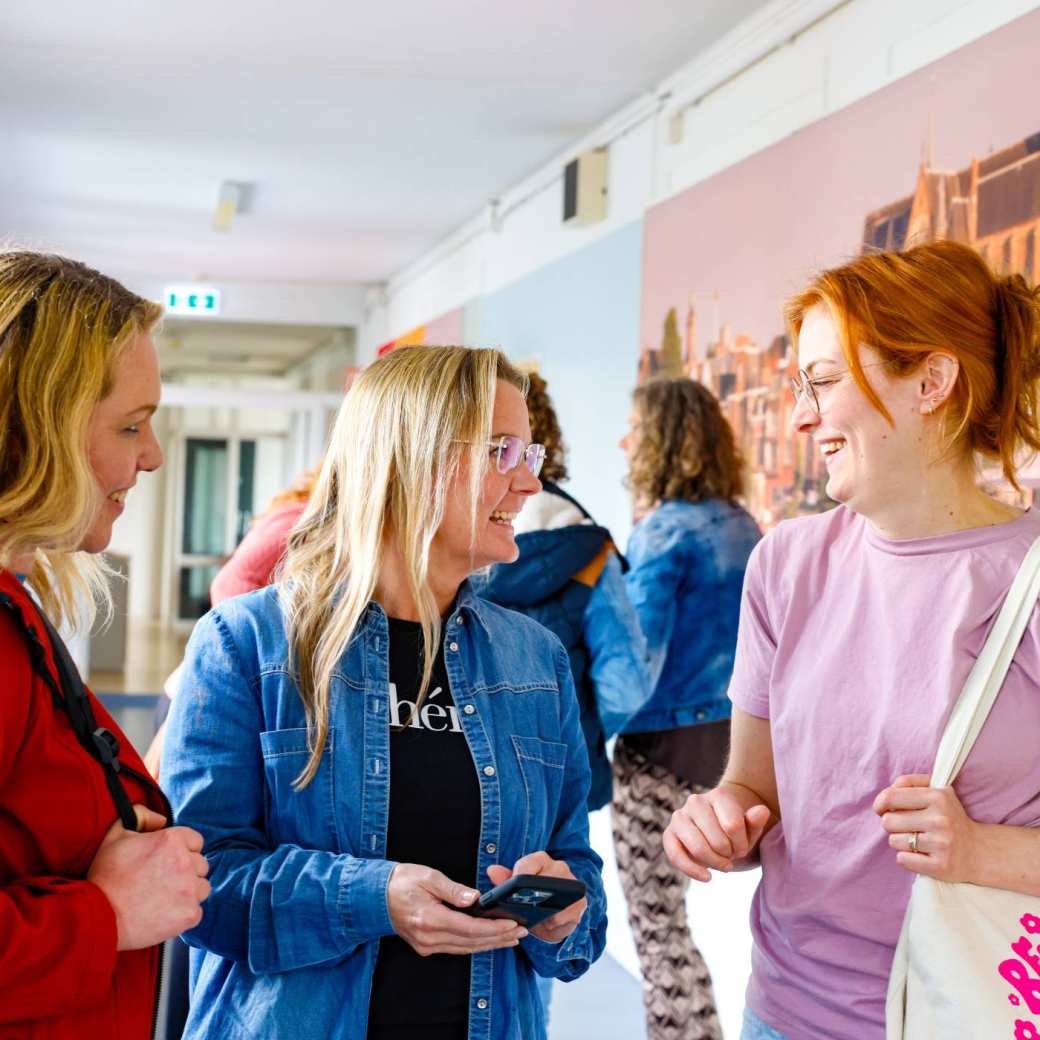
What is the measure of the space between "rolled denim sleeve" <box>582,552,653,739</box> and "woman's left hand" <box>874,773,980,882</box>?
183 cm

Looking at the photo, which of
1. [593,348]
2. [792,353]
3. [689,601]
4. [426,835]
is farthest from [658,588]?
[593,348]

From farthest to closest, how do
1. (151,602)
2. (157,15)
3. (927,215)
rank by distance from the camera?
(151,602) → (157,15) → (927,215)

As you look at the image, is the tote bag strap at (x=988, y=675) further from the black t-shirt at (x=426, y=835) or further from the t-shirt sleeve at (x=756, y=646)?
the black t-shirt at (x=426, y=835)

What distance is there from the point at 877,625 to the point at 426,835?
2.13 feet

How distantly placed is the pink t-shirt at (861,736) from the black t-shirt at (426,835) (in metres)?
0.40

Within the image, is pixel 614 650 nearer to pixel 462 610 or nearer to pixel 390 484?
pixel 462 610

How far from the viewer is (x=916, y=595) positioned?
179 cm

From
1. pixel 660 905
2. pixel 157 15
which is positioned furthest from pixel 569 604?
pixel 157 15

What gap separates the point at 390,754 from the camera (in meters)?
1.86

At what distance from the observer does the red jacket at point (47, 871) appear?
1339 millimetres

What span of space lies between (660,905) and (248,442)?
545 inches

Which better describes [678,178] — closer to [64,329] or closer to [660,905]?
[660,905]

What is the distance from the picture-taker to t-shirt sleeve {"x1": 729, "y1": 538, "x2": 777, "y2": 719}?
1938 mm

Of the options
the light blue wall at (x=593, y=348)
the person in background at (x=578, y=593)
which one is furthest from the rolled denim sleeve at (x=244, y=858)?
the light blue wall at (x=593, y=348)
